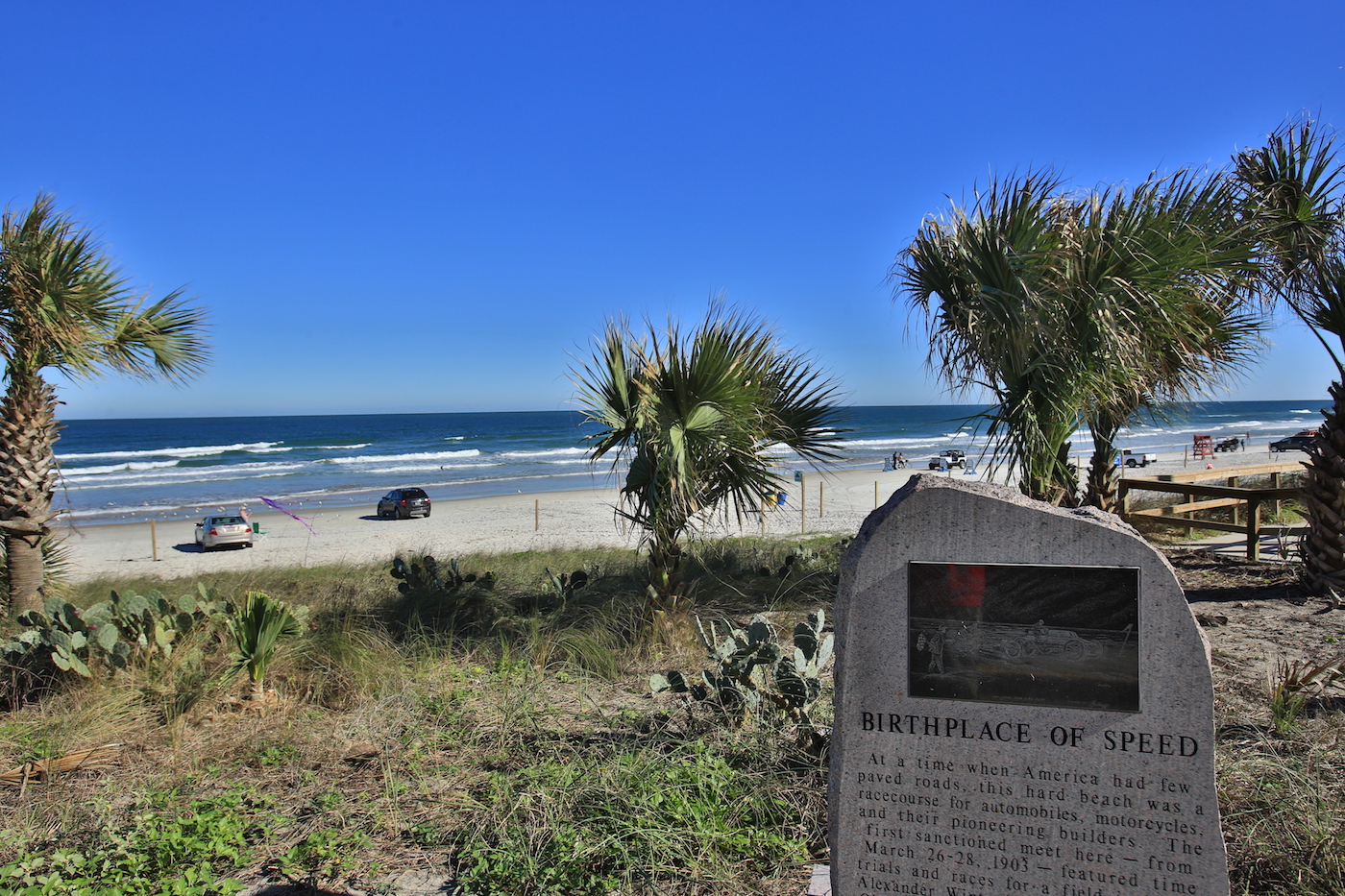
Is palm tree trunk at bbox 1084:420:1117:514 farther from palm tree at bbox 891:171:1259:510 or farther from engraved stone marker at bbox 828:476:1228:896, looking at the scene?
engraved stone marker at bbox 828:476:1228:896

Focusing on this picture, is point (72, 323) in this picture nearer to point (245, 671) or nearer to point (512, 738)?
point (245, 671)

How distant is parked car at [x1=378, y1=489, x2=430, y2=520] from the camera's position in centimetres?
2655

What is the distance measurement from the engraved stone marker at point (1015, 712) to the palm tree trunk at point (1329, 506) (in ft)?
21.4

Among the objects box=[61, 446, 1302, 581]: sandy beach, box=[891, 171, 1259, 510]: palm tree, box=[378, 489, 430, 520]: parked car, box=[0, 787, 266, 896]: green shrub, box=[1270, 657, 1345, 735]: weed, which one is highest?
box=[891, 171, 1259, 510]: palm tree

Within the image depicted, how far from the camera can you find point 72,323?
725 cm

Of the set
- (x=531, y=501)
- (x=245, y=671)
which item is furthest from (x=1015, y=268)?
(x=531, y=501)

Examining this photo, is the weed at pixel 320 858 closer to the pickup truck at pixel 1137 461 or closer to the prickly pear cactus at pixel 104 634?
the prickly pear cactus at pixel 104 634

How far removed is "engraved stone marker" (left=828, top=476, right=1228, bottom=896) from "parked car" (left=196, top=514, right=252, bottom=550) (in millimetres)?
20971

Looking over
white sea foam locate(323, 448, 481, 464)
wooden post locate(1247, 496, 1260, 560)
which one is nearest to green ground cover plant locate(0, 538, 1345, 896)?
wooden post locate(1247, 496, 1260, 560)

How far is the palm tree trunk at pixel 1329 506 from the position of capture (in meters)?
7.35

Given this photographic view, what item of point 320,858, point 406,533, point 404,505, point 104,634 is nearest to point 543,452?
point 404,505

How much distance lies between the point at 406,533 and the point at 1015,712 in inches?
863

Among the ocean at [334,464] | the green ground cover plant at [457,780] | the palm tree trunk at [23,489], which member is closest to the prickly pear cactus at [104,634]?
the green ground cover plant at [457,780]

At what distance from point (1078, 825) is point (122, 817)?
13.1 feet
